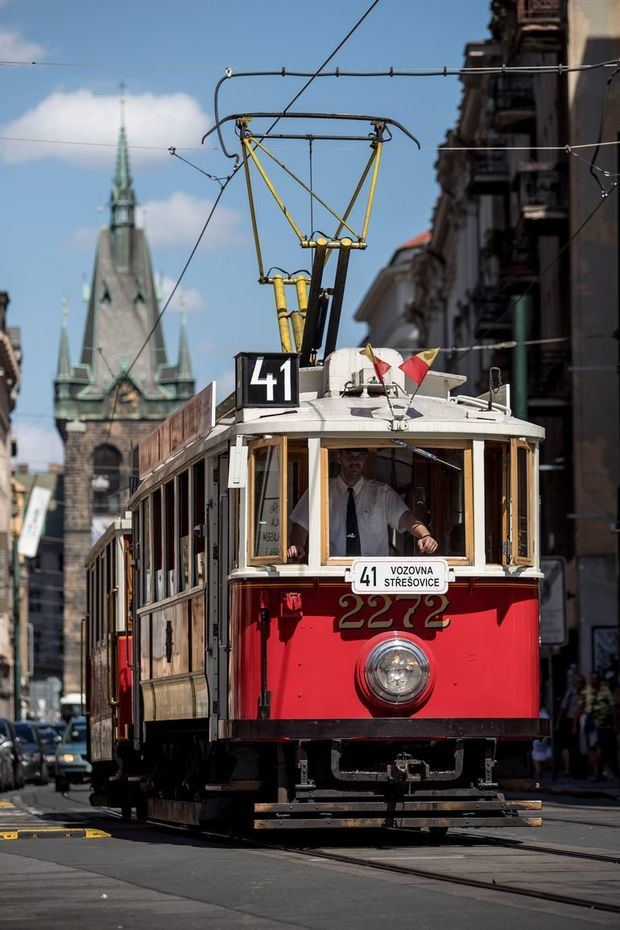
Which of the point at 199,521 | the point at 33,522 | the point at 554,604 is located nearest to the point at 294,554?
the point at 199,521

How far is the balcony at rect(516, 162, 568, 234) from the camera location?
41.5 m

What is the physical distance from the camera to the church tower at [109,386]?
495ft

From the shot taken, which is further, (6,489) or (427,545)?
(6,489)

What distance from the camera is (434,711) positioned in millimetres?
13875

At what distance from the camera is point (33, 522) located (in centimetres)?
10938

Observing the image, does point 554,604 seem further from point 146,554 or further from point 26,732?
point 26,732

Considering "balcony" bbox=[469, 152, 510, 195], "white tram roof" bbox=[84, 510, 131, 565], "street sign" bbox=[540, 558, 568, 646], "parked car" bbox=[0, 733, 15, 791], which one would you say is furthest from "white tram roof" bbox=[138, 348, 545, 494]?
"balcony" bbox=[469, 152, 510, 195]

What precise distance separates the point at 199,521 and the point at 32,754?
2863cm

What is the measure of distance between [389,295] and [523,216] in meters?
64.7

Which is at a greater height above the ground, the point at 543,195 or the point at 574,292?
the point at 543,195

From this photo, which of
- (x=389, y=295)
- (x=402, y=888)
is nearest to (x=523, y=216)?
(x=402, y=888)

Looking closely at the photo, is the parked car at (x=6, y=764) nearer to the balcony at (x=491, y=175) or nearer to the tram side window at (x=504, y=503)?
the balcony at (x=491, y=175)

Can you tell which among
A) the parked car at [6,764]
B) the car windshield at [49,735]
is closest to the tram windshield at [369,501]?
the parked car at [6,764]

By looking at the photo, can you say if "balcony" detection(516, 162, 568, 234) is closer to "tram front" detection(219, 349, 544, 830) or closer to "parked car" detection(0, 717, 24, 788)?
"parked car" detection(0, 717, 24, 788)
